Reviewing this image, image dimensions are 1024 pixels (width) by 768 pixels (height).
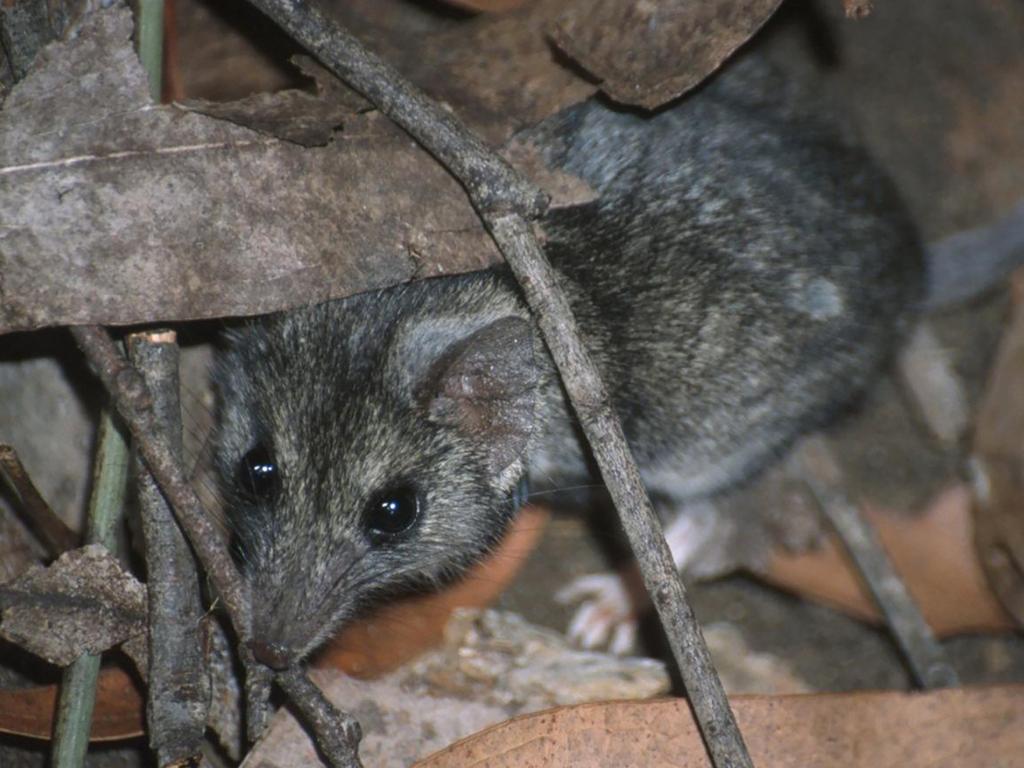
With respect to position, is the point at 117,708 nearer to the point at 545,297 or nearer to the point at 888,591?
the point at 545,297

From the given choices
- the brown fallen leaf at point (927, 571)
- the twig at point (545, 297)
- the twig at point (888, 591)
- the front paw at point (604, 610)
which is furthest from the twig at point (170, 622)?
the twig at point (888, 591)

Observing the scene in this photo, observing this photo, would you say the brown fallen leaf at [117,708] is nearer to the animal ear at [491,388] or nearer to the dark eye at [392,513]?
the dark eye at [392,513]

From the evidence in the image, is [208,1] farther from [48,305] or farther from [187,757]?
[187,757]

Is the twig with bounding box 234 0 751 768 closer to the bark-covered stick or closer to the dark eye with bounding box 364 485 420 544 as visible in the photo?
the dark eye with bounding box 364 485 420 544

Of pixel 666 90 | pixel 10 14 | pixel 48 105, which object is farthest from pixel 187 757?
pixel 666 90

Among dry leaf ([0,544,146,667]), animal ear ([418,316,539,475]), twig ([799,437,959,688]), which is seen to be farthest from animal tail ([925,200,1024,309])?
dry leaf ([0,544,146,667])
